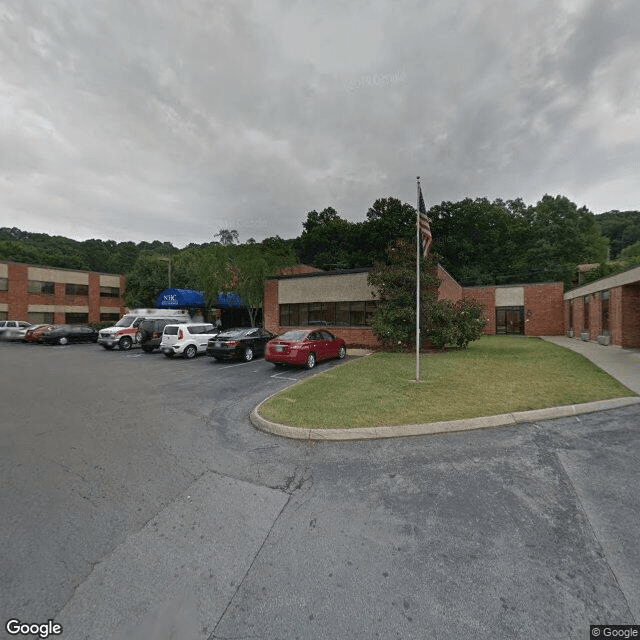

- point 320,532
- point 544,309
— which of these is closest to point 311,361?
point 320,532

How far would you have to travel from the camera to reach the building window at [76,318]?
38.6 meters

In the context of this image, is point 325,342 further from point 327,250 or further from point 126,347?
point 327,250

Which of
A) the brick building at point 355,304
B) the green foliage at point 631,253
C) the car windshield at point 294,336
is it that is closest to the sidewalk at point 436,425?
the car windshield at point 294,336

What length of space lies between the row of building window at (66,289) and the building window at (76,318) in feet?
8.30

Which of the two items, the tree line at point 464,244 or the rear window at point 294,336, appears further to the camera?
the tree line at point 464,244

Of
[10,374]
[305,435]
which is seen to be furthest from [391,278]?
[10,374]

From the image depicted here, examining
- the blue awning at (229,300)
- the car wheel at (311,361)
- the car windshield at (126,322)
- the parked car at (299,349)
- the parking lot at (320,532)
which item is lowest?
A: the parking lot at (320,532)

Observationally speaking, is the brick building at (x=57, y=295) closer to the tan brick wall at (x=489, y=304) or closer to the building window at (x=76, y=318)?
the building window at (x=76, y=318)

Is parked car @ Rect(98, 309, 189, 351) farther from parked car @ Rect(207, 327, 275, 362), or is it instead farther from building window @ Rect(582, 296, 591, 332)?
building window @ Rect(582, 296, 591, 332)

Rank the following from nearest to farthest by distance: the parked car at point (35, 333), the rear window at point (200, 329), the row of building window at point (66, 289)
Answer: the rear window at point (200, 329) < the parked car at point (35, 333) < the row of building window at point (66, 289)

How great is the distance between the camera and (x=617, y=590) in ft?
7.55

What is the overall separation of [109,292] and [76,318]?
5148 mm

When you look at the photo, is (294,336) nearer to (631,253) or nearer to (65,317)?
(65,317)

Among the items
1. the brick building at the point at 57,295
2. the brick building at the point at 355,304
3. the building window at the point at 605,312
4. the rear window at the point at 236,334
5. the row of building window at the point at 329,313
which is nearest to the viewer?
the rear window at the point at 236,334
